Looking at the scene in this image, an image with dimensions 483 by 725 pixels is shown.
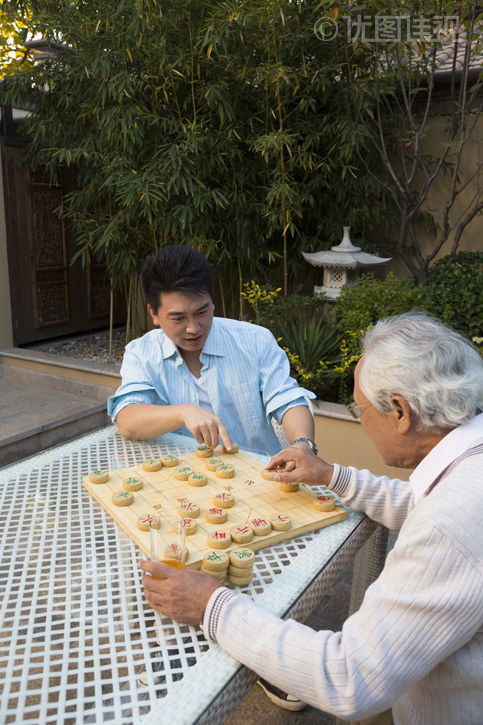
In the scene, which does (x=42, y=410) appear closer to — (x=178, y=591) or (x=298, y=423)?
(x=298, y=423)

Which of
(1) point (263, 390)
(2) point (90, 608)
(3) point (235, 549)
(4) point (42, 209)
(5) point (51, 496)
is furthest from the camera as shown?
(4) point (42, 209)

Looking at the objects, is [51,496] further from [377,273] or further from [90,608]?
[377,273]

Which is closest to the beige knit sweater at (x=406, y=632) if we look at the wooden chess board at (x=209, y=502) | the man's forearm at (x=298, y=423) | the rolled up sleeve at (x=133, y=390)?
the wooden chess board at (x=209, y=502)

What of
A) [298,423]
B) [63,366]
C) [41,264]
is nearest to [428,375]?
[298,423]

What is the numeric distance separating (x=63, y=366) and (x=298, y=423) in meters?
3.49

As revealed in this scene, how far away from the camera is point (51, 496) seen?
1500 mm

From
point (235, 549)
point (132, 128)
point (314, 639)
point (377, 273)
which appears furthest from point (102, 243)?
point (314, 639)

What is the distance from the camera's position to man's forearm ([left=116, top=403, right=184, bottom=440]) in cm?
180

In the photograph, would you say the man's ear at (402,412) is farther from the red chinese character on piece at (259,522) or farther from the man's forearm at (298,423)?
the man's forearm at (298,423)

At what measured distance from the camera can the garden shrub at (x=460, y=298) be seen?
146 inches

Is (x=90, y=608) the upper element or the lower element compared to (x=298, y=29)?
lower

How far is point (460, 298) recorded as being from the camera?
377 cm

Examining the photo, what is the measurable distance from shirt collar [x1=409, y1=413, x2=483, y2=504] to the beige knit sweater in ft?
0.14

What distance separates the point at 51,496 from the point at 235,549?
1.95 ft
